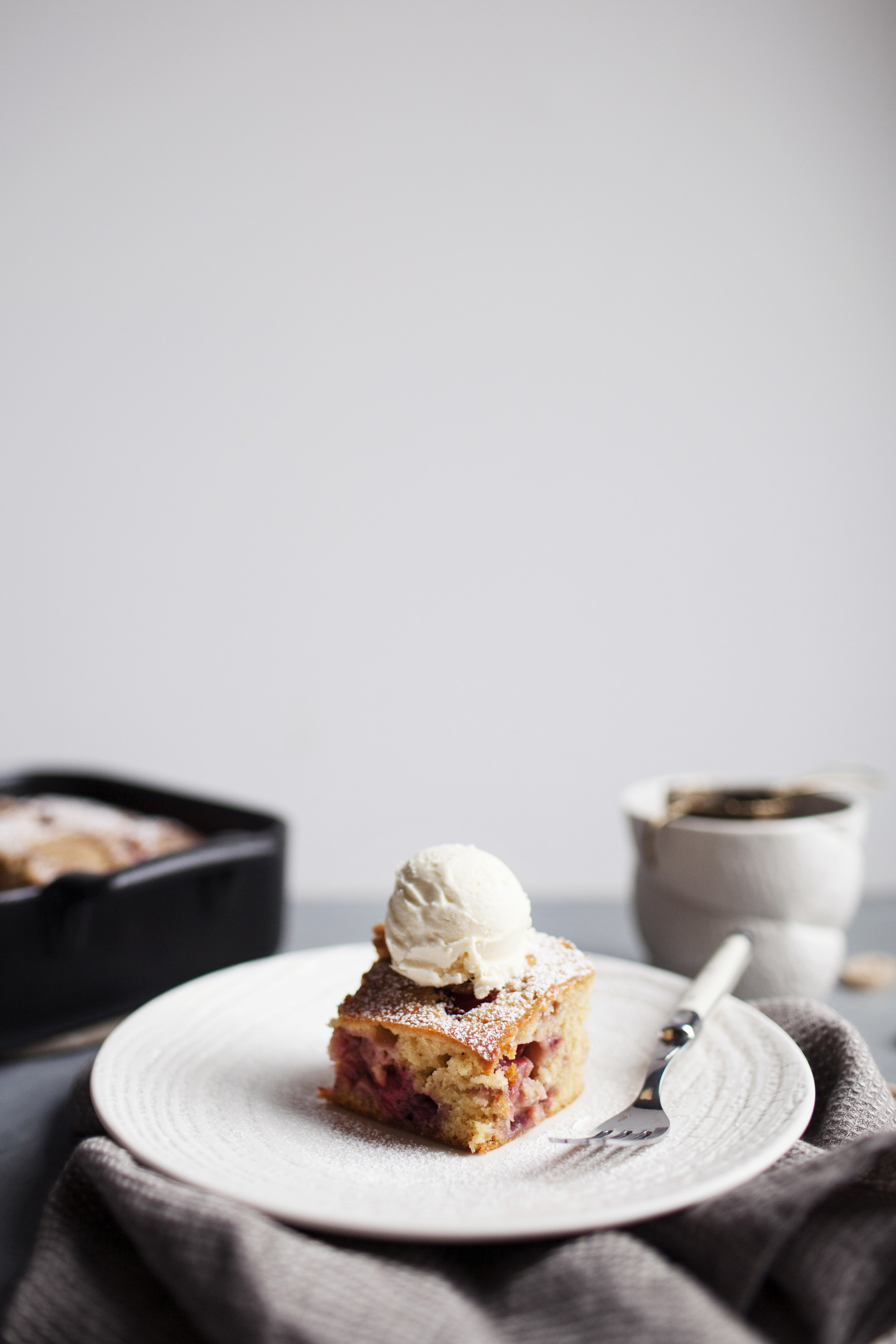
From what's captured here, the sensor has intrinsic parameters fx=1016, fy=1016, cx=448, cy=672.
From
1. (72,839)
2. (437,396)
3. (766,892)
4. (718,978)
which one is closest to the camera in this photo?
(718,978)

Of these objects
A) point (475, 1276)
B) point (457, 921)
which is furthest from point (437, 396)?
point (475, 1276)

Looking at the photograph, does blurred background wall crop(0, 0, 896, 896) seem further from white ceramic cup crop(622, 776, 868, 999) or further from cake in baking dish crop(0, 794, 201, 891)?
white ceramic cup crop(622, 776, 868, 999)

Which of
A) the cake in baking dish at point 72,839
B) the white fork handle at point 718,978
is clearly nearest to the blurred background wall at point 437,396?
the cake in baking dish at point 72,839

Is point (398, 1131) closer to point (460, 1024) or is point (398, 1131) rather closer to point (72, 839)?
point (460, 1024)

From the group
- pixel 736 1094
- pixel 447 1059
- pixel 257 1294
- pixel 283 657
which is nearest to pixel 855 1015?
pixel 736 1094

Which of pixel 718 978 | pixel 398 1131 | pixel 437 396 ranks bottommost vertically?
pixel 398 1131

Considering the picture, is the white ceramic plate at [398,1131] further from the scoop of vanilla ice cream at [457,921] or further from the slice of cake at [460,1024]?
the scoop of vanilla ice cream at [457,921]

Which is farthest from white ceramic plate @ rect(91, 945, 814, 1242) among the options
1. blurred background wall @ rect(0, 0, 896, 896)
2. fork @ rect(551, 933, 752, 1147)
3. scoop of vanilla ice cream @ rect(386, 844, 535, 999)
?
blurred background wall @ rect(0, 0, 896, 896)

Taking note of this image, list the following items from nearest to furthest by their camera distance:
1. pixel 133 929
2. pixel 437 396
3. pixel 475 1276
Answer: pixel 475 1276, pixel 133 929, pixel 437 396
